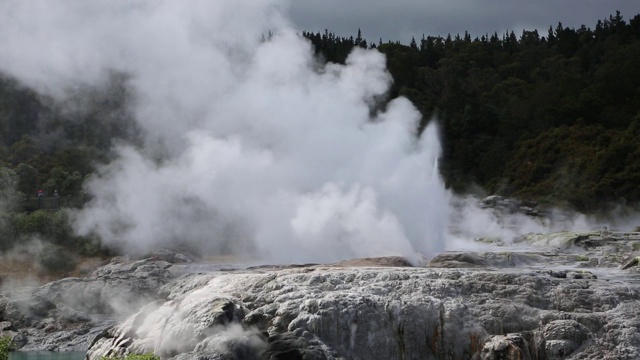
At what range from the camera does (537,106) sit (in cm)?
6362

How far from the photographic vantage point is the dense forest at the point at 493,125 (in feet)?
167

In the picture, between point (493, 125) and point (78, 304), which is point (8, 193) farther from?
point (493, 125)

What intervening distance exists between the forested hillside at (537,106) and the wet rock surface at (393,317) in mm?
33522

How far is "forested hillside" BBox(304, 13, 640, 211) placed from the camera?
52812mm

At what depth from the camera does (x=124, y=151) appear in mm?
54562

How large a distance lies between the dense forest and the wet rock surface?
922 inches

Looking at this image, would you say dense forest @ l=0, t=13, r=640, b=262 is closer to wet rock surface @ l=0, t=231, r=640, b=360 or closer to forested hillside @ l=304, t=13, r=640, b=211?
forested hillside @ l=304, t=13, r=640, b=211

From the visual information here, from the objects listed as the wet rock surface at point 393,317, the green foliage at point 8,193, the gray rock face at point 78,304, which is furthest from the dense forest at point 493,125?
the wet rock surface at point 393,317

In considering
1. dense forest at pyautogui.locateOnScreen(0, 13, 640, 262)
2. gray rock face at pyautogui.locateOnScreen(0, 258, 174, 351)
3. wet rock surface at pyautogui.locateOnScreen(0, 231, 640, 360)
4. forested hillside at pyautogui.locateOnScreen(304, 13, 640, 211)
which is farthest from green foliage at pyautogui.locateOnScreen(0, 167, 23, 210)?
wet rock surface at pyautogui.locateOnScreen(0, 231, 640, 360)

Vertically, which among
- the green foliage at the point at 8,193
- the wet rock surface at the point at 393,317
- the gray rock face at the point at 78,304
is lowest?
the wet rock surface at the point at 393,317

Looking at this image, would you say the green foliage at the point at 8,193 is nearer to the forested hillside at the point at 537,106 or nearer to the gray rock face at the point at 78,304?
the gray rock face at the point at 78,304

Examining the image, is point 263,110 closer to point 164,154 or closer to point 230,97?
point 230,97

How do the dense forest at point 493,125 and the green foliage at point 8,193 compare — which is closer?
the green foliage at point 8,193

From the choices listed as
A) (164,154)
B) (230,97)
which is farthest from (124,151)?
(230,97)
